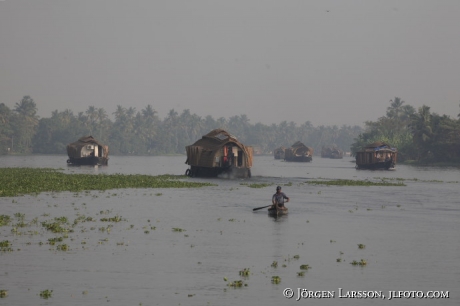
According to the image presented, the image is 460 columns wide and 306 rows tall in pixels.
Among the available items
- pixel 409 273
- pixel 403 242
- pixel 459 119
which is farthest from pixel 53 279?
pixel 459 119

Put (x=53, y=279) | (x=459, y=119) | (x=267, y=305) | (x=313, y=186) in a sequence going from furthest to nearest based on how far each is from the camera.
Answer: (x=459, y=119) < (x=313, y=186) < (x=53, y=279) < (x=267, y=305)

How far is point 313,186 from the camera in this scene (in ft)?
232

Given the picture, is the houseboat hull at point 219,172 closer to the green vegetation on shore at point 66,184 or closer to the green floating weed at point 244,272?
the green vegetation on shore at point 66,184

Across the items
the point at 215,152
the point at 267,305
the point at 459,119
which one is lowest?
the point at 267,305

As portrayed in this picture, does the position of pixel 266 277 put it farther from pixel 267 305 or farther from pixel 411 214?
pixel 411 214

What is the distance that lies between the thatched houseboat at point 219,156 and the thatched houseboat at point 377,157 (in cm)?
4634

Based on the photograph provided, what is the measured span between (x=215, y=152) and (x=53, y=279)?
57.6 metres

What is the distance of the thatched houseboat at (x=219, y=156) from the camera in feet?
259

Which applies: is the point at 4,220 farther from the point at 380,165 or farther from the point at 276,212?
the point at 380,165

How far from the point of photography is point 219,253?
86.0ft

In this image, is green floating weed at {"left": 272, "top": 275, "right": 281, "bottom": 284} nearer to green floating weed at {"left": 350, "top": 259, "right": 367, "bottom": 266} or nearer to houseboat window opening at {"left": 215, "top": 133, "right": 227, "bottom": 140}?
green floating weed at {"left": 350, "top": 259, "right": 367, "bottom": 266}

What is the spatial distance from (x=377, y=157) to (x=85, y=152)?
51247 millimetres

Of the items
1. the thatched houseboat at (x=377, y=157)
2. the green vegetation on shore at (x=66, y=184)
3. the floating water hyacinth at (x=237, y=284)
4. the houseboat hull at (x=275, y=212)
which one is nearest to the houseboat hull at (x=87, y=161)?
the thatched houseboat at (x=377, y=157)

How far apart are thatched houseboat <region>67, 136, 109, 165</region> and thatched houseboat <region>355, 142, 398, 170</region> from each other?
4586 centimetres
